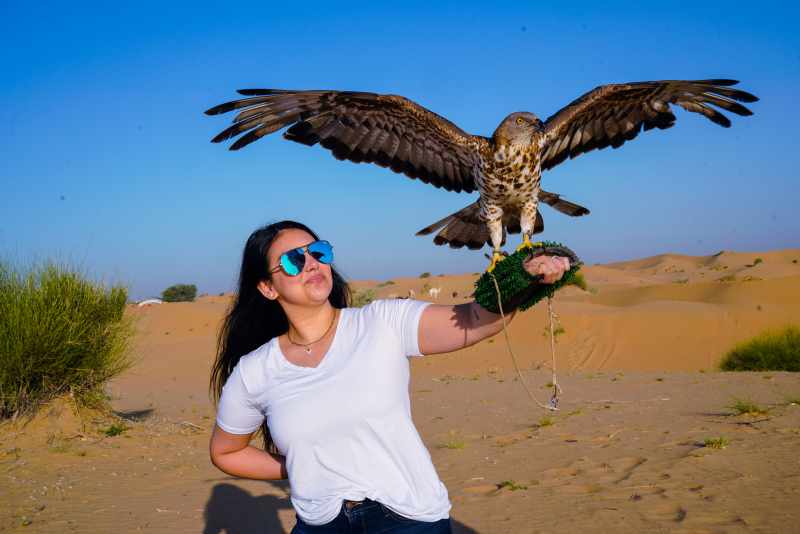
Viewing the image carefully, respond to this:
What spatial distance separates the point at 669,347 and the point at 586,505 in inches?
537

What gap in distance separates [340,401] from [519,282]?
2.30ft

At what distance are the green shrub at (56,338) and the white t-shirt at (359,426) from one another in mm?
6489

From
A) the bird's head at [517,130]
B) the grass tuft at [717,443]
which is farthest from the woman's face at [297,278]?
the grass tuft at [717,443]

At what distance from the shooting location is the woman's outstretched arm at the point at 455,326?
2.20m

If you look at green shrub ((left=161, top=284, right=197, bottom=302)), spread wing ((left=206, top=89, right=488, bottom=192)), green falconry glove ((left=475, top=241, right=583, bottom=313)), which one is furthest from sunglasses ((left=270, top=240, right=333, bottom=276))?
green shrub ((left=161, top=284, right=197, bottom=302))

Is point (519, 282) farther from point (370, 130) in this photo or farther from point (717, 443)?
point (717, 443)

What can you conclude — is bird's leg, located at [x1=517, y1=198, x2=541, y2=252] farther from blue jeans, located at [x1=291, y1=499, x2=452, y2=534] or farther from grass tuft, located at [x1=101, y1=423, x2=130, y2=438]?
grass tuft, located at [x1=101, y1=423, x2=130, y2=438]

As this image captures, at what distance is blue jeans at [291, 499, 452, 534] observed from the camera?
Answer: 2.08 m

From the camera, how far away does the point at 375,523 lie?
209cm

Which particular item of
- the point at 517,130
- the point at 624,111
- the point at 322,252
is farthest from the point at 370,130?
the point at 322,252

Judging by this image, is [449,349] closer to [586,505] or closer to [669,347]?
[586,505]

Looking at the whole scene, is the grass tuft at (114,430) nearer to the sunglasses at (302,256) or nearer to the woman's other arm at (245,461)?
the woman's other arm at (245,461)

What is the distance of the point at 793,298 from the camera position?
2106 cm

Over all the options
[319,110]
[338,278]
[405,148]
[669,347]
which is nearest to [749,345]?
[669,347]
